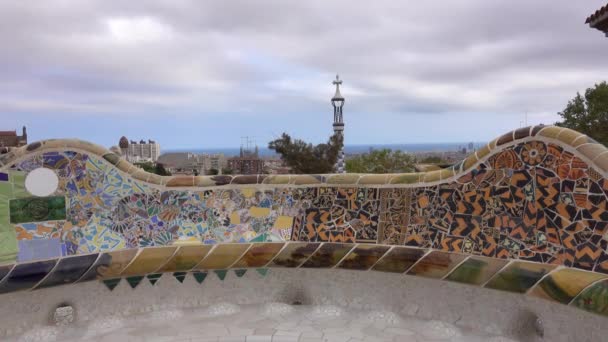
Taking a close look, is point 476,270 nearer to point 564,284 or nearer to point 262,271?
point 564,284

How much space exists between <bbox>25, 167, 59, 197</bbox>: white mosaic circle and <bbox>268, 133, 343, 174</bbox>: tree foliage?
39.4ft

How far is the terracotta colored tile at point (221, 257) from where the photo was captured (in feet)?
14.0

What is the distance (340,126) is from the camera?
1277cm

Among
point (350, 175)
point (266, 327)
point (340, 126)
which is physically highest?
point (340, 126)

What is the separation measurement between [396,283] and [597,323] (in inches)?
60.0

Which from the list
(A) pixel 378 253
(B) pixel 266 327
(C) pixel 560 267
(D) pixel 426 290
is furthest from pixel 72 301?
(C) pixel 560 267

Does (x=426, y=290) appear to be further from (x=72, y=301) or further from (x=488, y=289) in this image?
(x=72, y=301)

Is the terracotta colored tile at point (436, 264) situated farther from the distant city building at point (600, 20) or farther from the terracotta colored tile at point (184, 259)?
the distant city building at point (600, 20)

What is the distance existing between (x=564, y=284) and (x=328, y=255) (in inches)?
73.7

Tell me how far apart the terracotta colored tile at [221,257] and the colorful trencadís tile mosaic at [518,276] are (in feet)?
6.98

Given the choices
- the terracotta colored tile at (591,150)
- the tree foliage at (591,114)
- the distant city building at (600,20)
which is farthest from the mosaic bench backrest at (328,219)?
the tree foliage at (591,114)

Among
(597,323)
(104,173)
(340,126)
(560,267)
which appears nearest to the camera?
(597,323)

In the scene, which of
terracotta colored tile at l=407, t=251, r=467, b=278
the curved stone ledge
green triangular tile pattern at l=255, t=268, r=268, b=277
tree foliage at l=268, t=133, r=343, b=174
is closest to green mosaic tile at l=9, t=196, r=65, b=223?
the curved stone ledge

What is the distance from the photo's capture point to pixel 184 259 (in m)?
4.24
